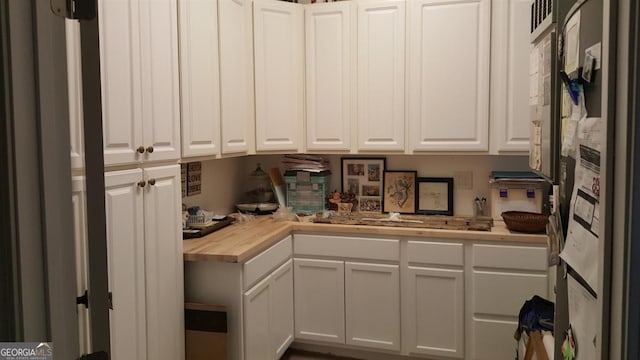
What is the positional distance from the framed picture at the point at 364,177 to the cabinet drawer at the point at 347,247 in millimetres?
544

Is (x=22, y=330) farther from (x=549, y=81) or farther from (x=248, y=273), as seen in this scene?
(x=248, y=273)

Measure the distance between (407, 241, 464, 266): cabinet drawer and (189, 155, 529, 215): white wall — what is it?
57 centimetres

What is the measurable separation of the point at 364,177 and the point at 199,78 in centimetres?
150

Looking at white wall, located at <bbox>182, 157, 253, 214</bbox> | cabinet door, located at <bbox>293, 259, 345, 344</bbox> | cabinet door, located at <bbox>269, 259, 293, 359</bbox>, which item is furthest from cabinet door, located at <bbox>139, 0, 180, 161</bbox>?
cabinet door, located at <bbox>293, 259, 345, 344</bbox>

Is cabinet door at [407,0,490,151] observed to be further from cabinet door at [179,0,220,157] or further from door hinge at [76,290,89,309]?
door hinge at [76,290,89,309]

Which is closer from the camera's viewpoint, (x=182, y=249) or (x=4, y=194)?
(x=4, y=194)

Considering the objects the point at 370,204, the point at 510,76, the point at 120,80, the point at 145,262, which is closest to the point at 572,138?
the point at 120,80

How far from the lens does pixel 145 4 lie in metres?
1.97

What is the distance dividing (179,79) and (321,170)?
1439 mm

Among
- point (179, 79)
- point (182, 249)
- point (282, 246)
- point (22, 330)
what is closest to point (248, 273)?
point (182, 249)

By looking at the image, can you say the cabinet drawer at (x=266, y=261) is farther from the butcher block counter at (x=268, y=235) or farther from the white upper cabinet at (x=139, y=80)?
the white upper cabinet at (x=139, y=80)

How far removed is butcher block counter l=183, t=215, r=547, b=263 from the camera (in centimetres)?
240

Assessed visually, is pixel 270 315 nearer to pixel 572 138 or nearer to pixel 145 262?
pixel 145 262

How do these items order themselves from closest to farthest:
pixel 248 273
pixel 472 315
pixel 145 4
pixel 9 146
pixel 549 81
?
1. pixel 9 146
2. pixel 549 81
3. pixel 145 4
4. pixel 248 273
5. pixel 472 315
